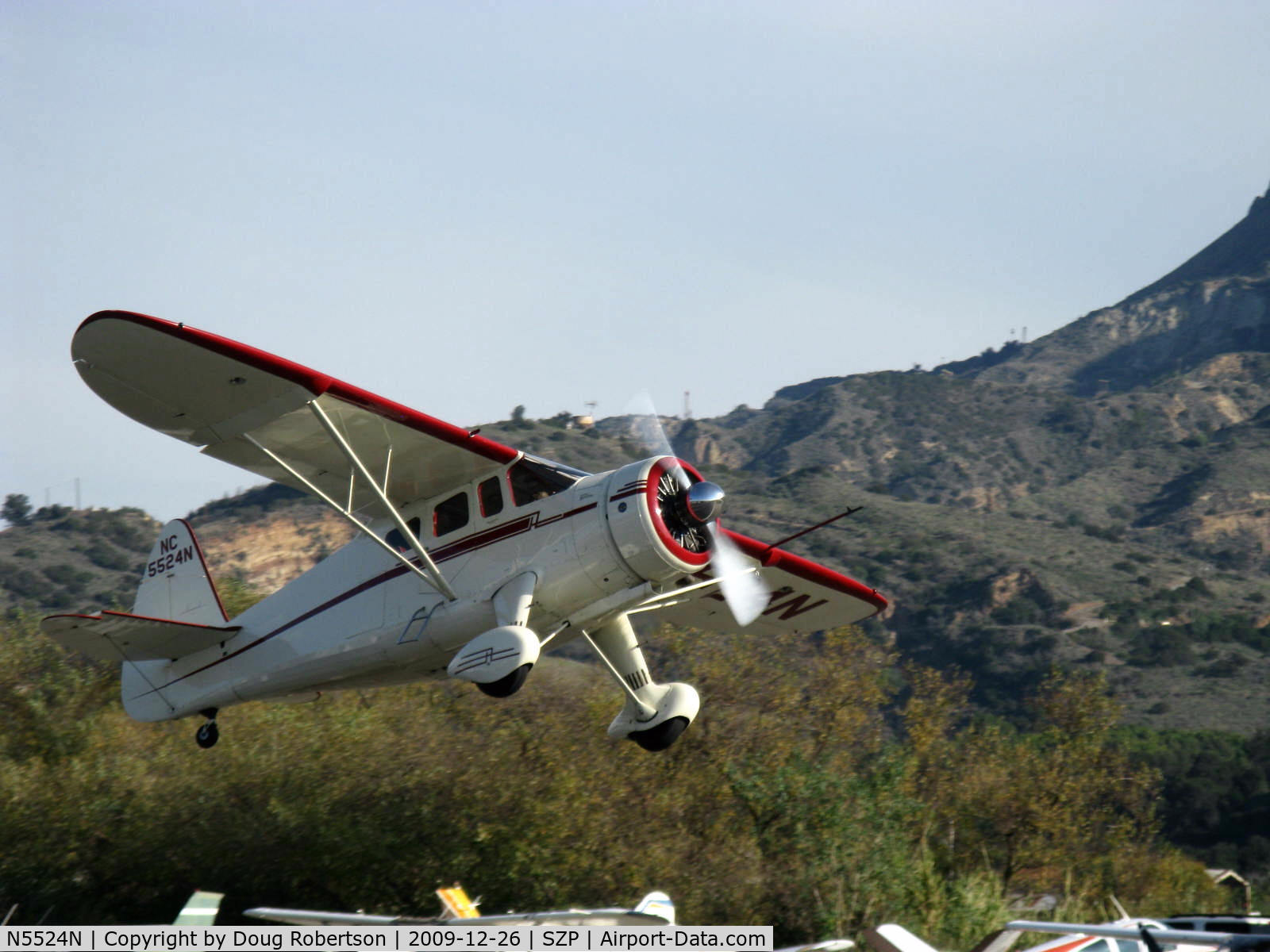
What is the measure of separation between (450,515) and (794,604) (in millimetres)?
4636

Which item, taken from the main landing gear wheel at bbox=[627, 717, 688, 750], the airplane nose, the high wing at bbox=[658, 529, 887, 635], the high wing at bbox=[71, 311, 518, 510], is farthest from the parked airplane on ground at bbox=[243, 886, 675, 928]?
the high wing at bbox=[658, 529, 887, 635]

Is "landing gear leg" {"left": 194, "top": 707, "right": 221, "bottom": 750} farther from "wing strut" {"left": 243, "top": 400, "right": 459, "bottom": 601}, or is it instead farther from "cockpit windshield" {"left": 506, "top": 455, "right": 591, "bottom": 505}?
"cockpit windshield" {"left": 506, "top": 455, "right": 591, "bottom": 505}

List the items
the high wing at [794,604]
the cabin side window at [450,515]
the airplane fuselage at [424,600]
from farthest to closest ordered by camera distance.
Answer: the high wing at [794,604], the cabin side window at [450,515], the airplane fuselage at [424,600]

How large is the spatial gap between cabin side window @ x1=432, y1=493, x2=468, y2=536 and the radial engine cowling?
5.27 feet

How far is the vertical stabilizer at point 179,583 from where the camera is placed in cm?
1497

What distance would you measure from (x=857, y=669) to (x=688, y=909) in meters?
9.43

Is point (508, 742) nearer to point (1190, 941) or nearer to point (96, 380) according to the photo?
point (96, 380)

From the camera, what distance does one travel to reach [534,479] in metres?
11.6

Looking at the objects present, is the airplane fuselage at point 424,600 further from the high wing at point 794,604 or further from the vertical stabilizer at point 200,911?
the vertical stabilizer at point 200,911

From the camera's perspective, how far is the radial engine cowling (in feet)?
35.0

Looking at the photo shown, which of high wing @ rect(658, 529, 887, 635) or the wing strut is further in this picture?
high wing @ rect(658, 529, 887, 635)

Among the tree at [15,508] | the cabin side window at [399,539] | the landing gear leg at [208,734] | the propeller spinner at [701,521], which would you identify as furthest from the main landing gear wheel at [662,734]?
the tree at [15,508]

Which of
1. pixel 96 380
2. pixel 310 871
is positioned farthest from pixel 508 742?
pixel 96 380

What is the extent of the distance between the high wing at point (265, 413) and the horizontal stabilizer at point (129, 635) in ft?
7.33
